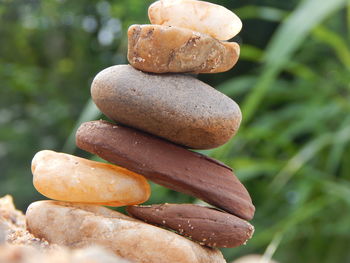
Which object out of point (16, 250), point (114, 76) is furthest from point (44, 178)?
point (16, 250)

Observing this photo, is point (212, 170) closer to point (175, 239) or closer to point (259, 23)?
point (175, 239)

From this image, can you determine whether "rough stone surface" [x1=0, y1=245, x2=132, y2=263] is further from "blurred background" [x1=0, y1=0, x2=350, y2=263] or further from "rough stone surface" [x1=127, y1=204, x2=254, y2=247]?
"blurred background" [x1=0, y1=0, x2=350, y2=263]

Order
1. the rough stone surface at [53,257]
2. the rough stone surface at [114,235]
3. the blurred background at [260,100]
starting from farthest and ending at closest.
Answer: the blurred background at [260,100] < the rough stone surface at [114,235] < the rough stone surface at [53,257]

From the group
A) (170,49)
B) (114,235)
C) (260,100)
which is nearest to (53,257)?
(114,235)

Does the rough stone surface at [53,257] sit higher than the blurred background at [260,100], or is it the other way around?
the rough stone surface at [53,257]

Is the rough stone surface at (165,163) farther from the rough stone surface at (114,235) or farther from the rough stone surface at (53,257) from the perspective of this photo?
the rough stone surface at (53,257)

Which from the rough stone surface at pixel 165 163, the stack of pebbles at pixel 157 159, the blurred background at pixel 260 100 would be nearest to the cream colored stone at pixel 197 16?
the stack of pebbles at pixel 157 159

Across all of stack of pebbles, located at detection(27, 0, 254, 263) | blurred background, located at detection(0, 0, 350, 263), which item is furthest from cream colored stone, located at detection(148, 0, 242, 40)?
blurred background, located at detection(0, 0, 350, 263)
